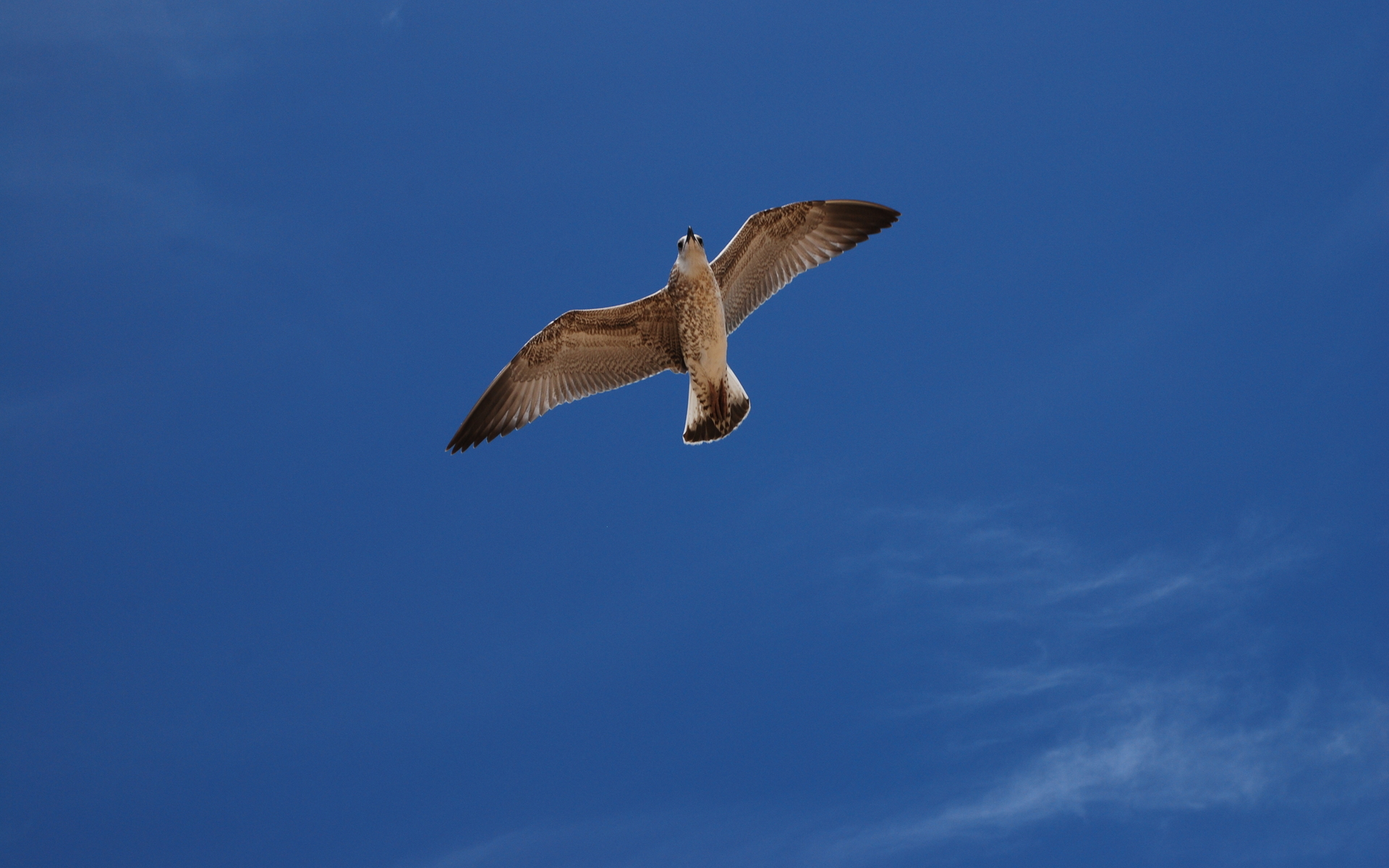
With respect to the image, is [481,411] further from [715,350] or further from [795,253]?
[795,253]

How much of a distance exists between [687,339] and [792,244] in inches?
61.8

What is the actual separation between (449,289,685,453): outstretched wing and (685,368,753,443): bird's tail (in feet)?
1.29

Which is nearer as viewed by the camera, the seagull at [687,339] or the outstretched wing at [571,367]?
the seagull at [687,339]

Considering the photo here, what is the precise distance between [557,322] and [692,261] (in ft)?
5.10

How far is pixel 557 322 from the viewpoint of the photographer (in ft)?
43.6

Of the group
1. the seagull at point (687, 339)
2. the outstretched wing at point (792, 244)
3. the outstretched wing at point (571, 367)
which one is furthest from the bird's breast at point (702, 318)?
the outstretched wing at point (792, 244)

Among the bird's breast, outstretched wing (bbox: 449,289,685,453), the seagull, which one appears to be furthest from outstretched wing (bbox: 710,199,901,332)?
outstretched wing (bbox: 449,289,685,453)

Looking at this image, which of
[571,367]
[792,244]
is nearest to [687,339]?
[571,367]

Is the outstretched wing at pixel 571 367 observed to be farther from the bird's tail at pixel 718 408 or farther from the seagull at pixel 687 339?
the bird's tail at pixel 718 408

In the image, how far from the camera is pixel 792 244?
538 inches

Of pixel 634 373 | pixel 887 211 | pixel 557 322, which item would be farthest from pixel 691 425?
pixel 887 211

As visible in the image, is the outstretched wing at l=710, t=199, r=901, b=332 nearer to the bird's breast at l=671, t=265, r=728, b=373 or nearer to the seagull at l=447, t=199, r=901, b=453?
the seagull at l=447, t=199, r=901, b=453

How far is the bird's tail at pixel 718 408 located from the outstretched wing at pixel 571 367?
0.39 metres

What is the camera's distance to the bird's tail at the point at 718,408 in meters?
13.4
